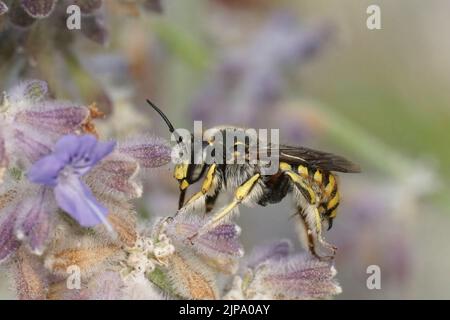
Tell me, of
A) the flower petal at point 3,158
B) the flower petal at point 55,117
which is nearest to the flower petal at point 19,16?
the flower petal at point 55,117

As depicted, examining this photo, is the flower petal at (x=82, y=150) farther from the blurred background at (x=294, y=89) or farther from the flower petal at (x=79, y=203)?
the blurred background at (x=294, y=89)

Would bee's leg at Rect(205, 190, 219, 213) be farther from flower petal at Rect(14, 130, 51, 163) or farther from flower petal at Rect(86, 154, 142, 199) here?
flower petal at Rect(14, 130, 51, 163)

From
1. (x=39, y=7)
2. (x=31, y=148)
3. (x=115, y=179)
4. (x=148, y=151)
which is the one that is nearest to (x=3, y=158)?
(x=31, y=148)

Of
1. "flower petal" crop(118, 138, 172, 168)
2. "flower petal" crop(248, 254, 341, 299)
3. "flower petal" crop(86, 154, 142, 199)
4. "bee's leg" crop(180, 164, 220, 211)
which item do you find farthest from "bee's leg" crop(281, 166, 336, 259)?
"flower petal" crop(86, 154, 142, 199)

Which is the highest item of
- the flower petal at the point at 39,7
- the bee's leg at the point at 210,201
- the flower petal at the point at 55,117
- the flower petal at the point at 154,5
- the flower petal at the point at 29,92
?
the flower petal at the point at 154,5

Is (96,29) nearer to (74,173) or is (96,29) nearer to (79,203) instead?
(74,173)

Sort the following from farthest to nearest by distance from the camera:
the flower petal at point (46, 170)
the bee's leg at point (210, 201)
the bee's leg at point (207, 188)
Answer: the bee's leg at point (210, 201) < the bee's leg at point (207, 188) < the flower petal at point (46, 170)

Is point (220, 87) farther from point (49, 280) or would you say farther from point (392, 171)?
point (49, 280)
